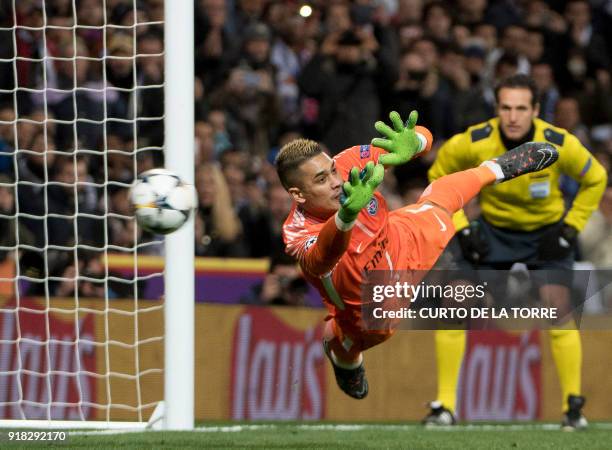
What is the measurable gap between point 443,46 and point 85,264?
16.9 ft

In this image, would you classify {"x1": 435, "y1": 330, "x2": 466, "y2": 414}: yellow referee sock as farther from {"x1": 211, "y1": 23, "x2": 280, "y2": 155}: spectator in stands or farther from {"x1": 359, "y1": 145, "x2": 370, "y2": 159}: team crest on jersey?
{"x1": 211, "y1": 23, "x2": 280, "y2": 155}: spectator in stands

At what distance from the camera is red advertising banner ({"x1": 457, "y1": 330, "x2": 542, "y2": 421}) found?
1002 cm

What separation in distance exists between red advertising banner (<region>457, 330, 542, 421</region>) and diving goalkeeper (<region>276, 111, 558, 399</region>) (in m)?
2.58

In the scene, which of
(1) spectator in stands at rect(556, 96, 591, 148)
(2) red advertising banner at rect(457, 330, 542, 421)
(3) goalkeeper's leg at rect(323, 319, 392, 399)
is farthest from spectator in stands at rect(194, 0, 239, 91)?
(3) goalkeeper's leg at rect(323, 319, 392, 399)

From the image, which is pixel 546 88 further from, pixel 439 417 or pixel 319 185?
pixel 319 185

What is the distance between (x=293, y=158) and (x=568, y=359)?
277cm

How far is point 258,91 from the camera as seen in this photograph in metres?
12.5

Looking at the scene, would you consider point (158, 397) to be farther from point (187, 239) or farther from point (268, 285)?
point (187, 239)

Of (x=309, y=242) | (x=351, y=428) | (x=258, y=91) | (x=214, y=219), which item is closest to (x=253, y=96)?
(x=258, y=91)

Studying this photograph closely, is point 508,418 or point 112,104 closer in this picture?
point 508,418

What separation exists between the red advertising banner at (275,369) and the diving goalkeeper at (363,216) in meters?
2.37

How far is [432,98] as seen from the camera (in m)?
12.9

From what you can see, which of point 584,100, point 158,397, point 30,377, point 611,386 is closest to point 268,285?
point 158,397

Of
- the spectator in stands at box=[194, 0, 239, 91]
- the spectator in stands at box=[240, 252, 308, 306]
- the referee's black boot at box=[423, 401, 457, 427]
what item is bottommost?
the referee's black boot at box=[423, 401, 457, 427]
